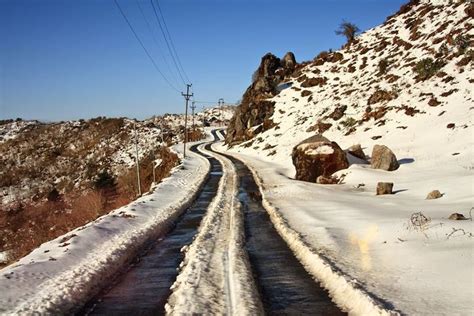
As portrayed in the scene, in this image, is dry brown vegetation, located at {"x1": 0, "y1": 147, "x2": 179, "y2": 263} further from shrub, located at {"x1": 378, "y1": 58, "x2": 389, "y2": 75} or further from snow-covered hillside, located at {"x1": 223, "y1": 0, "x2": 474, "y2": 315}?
shrub, located at {"x1": 378, "y1": 58, "x2": 389, "y2": 75}

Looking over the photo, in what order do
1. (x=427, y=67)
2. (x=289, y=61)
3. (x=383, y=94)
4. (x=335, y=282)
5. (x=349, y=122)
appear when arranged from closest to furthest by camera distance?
(x=335, y=282)
(x=427, y=67)
(x=349, y=122)
(x=383, y=94)
(x=289, y=61)

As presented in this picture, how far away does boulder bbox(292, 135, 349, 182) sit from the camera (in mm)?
22547

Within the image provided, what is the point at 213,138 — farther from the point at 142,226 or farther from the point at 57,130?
the point at 142,226

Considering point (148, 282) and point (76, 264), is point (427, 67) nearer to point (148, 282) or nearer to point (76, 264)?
point (148, 282)

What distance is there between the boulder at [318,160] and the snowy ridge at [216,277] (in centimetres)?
1072

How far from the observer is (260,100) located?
56.8 metres

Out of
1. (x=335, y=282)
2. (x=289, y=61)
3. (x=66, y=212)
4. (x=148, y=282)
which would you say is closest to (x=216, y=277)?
(x=148, y=282)

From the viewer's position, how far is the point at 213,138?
85.0 m

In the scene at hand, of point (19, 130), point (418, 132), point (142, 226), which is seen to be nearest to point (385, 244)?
point (142, 226)

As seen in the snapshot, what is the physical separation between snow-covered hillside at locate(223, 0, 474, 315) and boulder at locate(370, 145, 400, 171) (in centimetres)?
57

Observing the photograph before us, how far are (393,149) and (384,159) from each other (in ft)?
13.0

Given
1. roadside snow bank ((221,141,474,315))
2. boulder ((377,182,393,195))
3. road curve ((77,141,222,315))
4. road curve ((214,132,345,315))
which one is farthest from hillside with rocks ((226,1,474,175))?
road curve ((77,141,222,315))

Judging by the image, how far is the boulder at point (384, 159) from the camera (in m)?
21.6

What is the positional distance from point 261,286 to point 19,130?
116m
